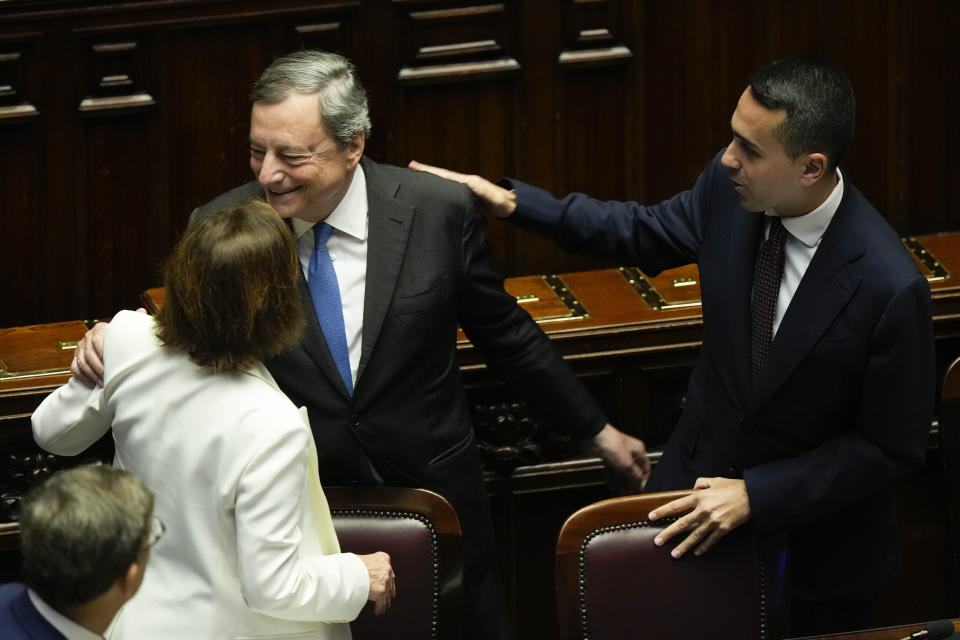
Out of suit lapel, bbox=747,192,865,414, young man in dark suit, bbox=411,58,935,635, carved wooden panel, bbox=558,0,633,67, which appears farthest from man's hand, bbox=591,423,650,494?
carved wooden panel, bbox=558,0,633,67

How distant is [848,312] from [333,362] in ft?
3.08

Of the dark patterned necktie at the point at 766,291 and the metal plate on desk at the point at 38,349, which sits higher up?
the dark patterned necktie at the point at 766,291

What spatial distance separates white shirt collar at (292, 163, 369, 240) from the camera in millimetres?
2957

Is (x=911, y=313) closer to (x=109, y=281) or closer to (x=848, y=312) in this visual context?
(x=848, y=312)

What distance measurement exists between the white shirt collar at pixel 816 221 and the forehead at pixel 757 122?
14 cm

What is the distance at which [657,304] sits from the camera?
3721 mm

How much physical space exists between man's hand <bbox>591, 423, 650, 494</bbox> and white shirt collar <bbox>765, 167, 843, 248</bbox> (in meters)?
0.64

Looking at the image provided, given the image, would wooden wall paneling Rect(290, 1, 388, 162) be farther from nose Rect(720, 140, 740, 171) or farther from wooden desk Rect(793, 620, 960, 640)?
wooden desk Rect(793, 620, 960, 640)

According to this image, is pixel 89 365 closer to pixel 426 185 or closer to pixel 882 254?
pixel 426 185

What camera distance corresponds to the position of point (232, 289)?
2.27 m

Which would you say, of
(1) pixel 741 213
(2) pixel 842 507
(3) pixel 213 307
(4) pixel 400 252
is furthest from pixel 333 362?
(2) pixel 842 507

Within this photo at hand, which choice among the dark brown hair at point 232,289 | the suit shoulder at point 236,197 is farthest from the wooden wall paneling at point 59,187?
the dark brown hair at point 232,289

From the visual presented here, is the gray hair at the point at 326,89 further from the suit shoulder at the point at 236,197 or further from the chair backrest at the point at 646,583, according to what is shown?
the chair backrest at the point at 646,583

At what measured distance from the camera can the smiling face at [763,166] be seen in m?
2.80
